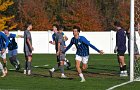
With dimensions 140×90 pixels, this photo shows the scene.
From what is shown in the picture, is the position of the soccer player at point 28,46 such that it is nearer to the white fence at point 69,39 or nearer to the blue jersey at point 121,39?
the blue jersey at point 121,39

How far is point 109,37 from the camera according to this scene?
50.4m

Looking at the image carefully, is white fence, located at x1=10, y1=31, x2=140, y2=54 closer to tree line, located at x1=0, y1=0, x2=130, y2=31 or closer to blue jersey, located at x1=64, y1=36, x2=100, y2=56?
tree line, located at x1=0, y1=0, x2=130, y2=31

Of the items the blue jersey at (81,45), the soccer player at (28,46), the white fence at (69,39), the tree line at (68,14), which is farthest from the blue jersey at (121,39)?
the tree line at (68,14)

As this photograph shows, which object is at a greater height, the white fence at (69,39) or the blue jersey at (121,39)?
the blue jersey at (121,39)

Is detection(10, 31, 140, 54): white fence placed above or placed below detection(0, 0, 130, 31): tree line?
below

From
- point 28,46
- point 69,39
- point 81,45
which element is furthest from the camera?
point 69,39

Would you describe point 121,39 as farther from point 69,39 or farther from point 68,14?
point 68,14

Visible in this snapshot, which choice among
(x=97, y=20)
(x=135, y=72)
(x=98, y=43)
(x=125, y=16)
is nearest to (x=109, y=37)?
(x=98, y=43)

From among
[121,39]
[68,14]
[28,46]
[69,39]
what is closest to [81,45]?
[121,39]

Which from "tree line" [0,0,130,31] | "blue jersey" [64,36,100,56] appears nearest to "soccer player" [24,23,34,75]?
"blue jersey" [64,36,100,56]

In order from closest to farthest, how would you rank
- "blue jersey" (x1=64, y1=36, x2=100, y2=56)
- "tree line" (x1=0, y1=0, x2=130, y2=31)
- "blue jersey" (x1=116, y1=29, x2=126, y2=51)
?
"blue jersey" (x1=64, y1=36, x2=100, y2=56), "blue jersey" (x1=116, y1=29, x2=126, y2=51), "tree line" (x1=0, y1=0, x2=130, y2=31)

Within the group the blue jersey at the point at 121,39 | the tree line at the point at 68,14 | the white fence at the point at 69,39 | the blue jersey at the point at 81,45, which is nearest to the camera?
the blue jersey at the point at 81,45

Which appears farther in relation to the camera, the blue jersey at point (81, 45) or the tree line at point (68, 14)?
the tree line at point (68, 14)

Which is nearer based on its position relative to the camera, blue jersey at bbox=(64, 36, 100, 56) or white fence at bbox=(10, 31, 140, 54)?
blue jersey at bbox=(64, 36, 100, 56)
